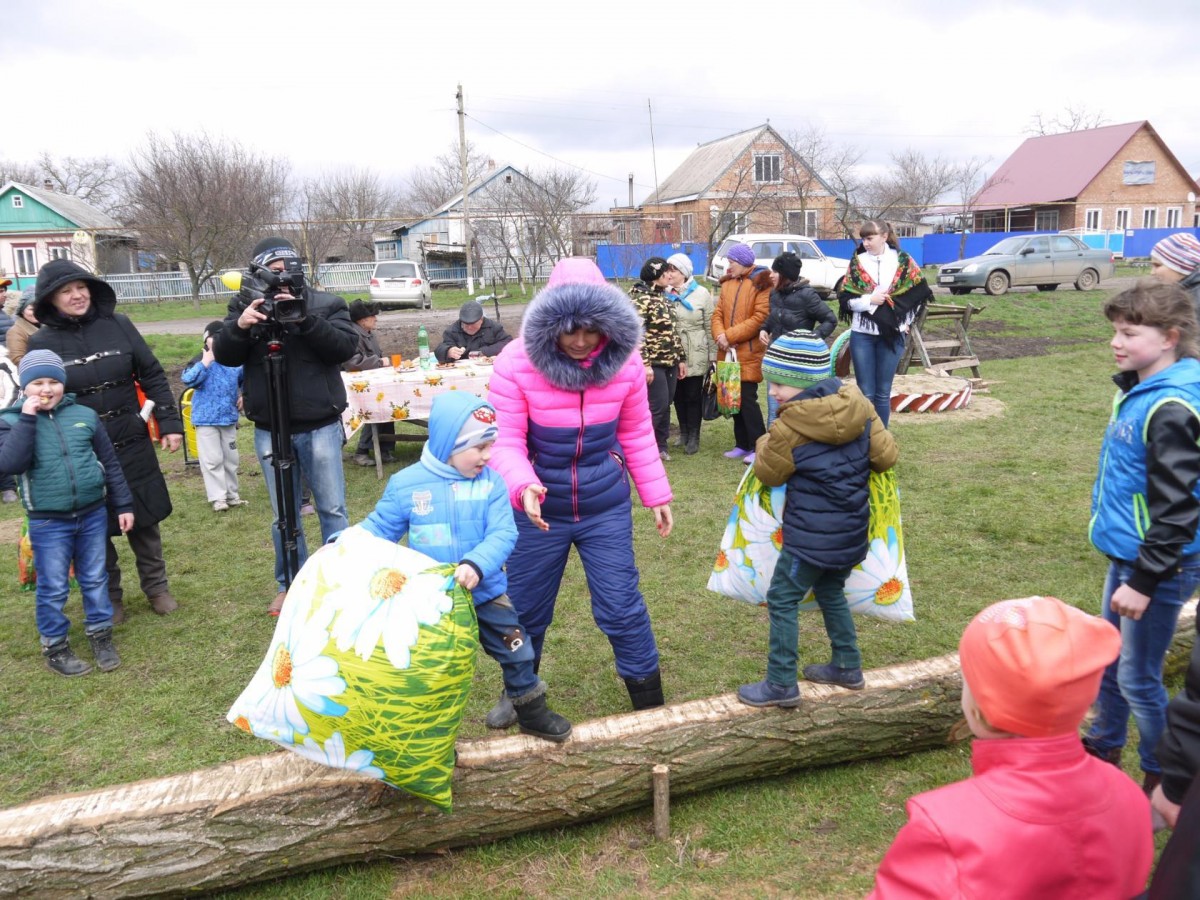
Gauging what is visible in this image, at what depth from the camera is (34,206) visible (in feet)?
130

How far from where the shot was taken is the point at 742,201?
114 ft

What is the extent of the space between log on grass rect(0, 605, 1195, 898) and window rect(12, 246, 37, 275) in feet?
149

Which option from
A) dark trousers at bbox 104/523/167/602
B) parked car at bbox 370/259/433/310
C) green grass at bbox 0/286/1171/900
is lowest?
green grass at bbox 0/286/1171/900

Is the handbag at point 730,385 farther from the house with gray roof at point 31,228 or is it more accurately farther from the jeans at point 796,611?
the house with gray roof at point 31,228

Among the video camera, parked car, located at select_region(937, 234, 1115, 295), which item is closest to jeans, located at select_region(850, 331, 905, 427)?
the video camera

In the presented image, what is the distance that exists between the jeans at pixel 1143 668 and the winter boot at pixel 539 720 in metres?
1.73

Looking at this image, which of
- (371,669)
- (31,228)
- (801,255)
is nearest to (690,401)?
(371,669)

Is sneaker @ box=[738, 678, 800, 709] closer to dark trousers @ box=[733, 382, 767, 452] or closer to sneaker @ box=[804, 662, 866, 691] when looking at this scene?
sneaker @ box=[804, 662, 866, 691]

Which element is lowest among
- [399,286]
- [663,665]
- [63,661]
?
[663,665]

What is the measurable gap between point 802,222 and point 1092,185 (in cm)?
1437

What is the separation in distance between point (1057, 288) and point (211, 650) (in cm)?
2312

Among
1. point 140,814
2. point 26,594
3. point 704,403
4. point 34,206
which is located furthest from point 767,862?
point 34,206

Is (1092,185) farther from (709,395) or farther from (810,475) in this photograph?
(810,475)

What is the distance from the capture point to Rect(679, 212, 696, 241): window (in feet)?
127
